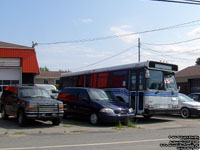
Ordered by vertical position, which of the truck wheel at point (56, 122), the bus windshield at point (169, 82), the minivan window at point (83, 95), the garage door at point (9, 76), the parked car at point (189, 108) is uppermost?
the garage door at point (9, 76)

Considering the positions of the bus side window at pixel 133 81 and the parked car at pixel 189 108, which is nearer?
the bus side window at pixel 133 81

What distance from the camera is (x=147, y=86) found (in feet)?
49.2

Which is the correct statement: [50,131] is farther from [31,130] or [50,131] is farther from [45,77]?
[45,77]

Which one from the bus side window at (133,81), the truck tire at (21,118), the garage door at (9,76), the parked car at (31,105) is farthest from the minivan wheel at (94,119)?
the garage door at (9,76)

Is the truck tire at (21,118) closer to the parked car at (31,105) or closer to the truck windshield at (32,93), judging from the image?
the parked car at (31,105)

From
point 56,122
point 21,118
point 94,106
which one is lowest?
point 56,122

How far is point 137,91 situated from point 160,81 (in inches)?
52.5

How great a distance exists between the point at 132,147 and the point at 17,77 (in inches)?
808

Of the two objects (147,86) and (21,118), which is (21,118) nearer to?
(21,118)

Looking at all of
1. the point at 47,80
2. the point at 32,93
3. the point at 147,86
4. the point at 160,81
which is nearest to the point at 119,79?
the point at 147,86

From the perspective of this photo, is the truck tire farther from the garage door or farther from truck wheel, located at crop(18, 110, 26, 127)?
the garage door

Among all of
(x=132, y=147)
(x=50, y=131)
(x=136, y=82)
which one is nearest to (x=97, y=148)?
(x=132, y=147)

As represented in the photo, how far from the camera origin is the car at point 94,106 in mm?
13453

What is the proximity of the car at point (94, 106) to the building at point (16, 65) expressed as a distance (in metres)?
11.7
